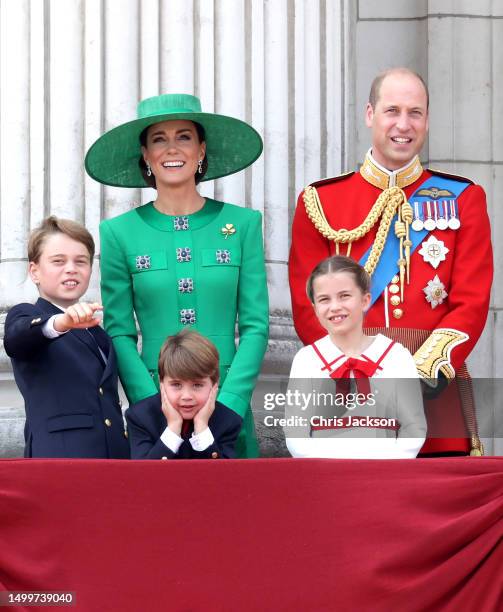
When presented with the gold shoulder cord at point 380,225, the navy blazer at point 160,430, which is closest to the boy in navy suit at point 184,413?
the navy blazer at point 160,430

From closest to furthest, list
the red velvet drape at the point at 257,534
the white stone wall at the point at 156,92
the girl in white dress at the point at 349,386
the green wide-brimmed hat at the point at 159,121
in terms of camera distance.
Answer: the red velvet drape at the point at 257,534, the girl in white dress at the point at 349,386, the green wide-brimmed hat at the point at 159,121, the white stone wall at the point at 156,92

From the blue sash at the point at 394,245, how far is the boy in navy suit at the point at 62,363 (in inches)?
32.8

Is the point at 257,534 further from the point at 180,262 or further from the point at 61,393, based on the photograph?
the point at 180,262

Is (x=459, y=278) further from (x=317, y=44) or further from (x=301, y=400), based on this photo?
(x=317, y=44)

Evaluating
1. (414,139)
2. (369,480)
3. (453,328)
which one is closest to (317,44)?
(414,139)

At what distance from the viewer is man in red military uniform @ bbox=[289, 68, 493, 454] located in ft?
16.5

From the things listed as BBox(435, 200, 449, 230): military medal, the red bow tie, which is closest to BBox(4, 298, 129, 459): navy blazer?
the red bow tie

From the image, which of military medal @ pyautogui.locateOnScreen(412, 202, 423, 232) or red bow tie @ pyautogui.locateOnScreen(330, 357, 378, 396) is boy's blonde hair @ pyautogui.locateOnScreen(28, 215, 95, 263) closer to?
red bow tie @ pyautogui.locateOnScreen(330, 357, 378, 396)

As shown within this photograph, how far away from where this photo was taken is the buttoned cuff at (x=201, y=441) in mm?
4539

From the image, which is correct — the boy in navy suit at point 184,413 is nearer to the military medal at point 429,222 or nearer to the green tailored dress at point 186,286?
the green tailored dress at point 186,286

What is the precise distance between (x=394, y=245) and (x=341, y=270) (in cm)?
53

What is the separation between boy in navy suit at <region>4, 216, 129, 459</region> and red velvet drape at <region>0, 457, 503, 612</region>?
65 centimetres

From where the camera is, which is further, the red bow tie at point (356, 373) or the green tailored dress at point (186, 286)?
the green tailored dress at point (186, 286)

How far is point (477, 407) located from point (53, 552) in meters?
1.63
